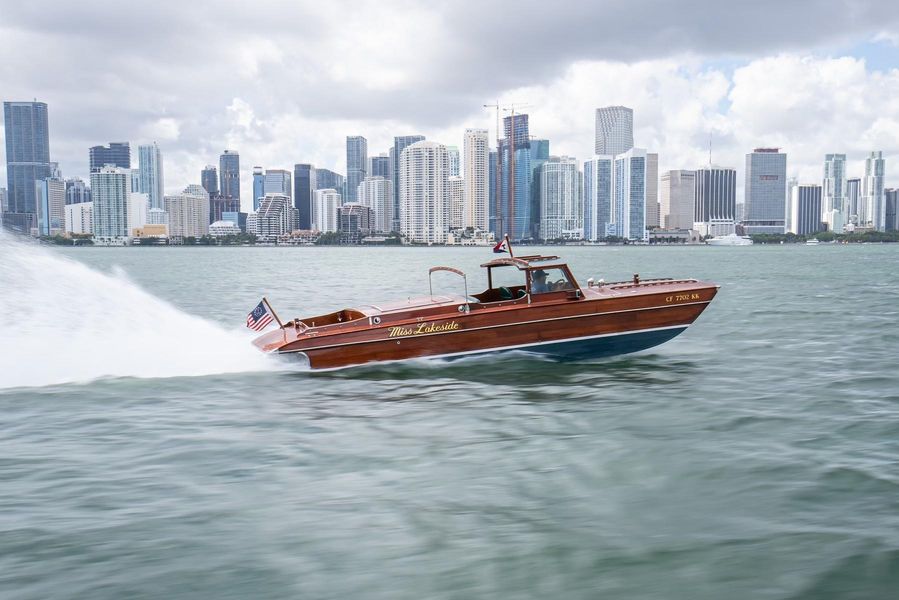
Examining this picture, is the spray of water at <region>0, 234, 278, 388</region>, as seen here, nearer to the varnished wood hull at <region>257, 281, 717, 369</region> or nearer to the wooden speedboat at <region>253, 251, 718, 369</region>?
the varnished wood hull at <region>257, 281, 717, 369</region>

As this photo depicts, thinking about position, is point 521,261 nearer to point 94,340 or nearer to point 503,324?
point 503,324

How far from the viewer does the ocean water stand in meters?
6.45

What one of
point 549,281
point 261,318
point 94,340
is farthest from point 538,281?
point 94,340

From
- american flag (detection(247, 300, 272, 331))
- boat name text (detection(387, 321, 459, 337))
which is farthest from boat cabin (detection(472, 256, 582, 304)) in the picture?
american flag (detection(247, 300, 272, 331))

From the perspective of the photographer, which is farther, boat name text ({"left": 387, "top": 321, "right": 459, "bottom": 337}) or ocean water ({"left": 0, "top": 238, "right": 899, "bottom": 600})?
boat name text ({"left": 387, "top": 321, "right": 459, "bottom": 337})

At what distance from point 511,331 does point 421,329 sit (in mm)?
1818

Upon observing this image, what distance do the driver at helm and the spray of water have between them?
540 cm

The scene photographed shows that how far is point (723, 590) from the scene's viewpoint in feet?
20.1

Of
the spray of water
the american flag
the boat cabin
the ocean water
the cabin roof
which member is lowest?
the ocean water

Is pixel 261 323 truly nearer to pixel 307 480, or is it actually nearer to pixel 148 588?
pixel 307 480

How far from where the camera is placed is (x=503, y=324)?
15.1 metres

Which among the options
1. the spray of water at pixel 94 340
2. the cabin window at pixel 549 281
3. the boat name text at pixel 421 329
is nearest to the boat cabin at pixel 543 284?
the cabin window at pixel 549 281

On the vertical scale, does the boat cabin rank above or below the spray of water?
above

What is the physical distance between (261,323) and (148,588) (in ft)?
29.0
